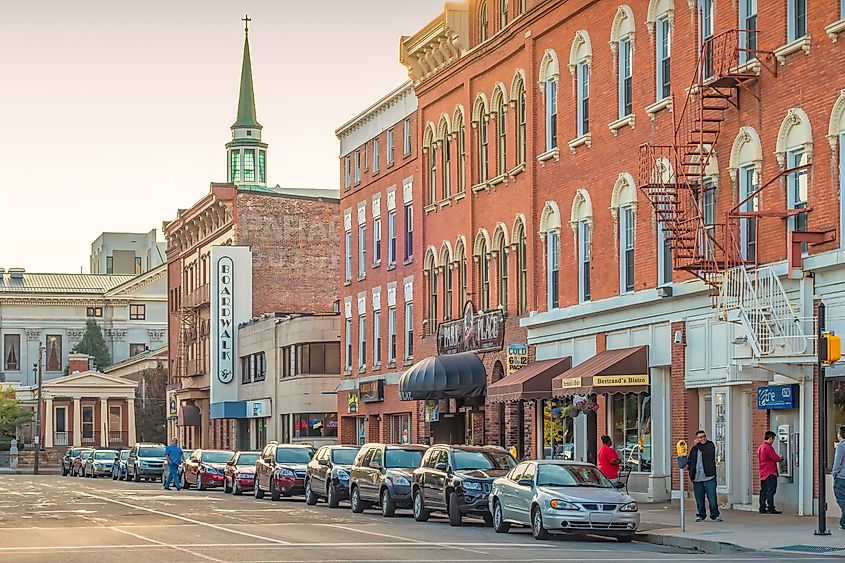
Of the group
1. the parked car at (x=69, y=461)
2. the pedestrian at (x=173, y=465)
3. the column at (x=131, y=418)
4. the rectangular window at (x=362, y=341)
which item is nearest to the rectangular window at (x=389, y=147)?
the rectangular window at (x=362, y=341)

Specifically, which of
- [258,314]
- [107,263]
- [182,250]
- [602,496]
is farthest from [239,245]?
[107,263]

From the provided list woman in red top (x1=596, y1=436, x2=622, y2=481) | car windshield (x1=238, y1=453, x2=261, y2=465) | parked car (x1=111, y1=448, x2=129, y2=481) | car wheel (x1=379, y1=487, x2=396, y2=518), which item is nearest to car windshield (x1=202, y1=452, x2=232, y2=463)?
car windshield (x1=238, y1=453, x2=261, y2=465)

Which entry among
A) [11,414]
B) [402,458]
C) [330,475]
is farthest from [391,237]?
[11,414]

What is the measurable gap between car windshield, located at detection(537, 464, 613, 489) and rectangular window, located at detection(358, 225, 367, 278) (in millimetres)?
34359

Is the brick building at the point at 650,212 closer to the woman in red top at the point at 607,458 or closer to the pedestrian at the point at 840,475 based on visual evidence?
the woman in red top at the point at 607,458

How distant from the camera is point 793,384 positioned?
31797 mm

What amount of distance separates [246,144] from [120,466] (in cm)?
4205

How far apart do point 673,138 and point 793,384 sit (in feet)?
22.4

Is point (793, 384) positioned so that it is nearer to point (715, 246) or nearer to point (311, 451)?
point (715, 246)

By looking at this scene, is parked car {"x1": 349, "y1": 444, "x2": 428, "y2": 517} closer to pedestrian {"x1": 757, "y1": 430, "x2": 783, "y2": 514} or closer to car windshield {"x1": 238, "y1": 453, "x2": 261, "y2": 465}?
pedestrian {"x1": 757, "y1": 430, "x2": 783, "y2": 514}

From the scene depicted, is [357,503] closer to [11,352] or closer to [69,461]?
[69,461]

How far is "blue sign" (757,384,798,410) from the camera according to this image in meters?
31.7

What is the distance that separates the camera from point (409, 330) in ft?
189

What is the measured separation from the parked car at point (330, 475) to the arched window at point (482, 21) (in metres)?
14.7
